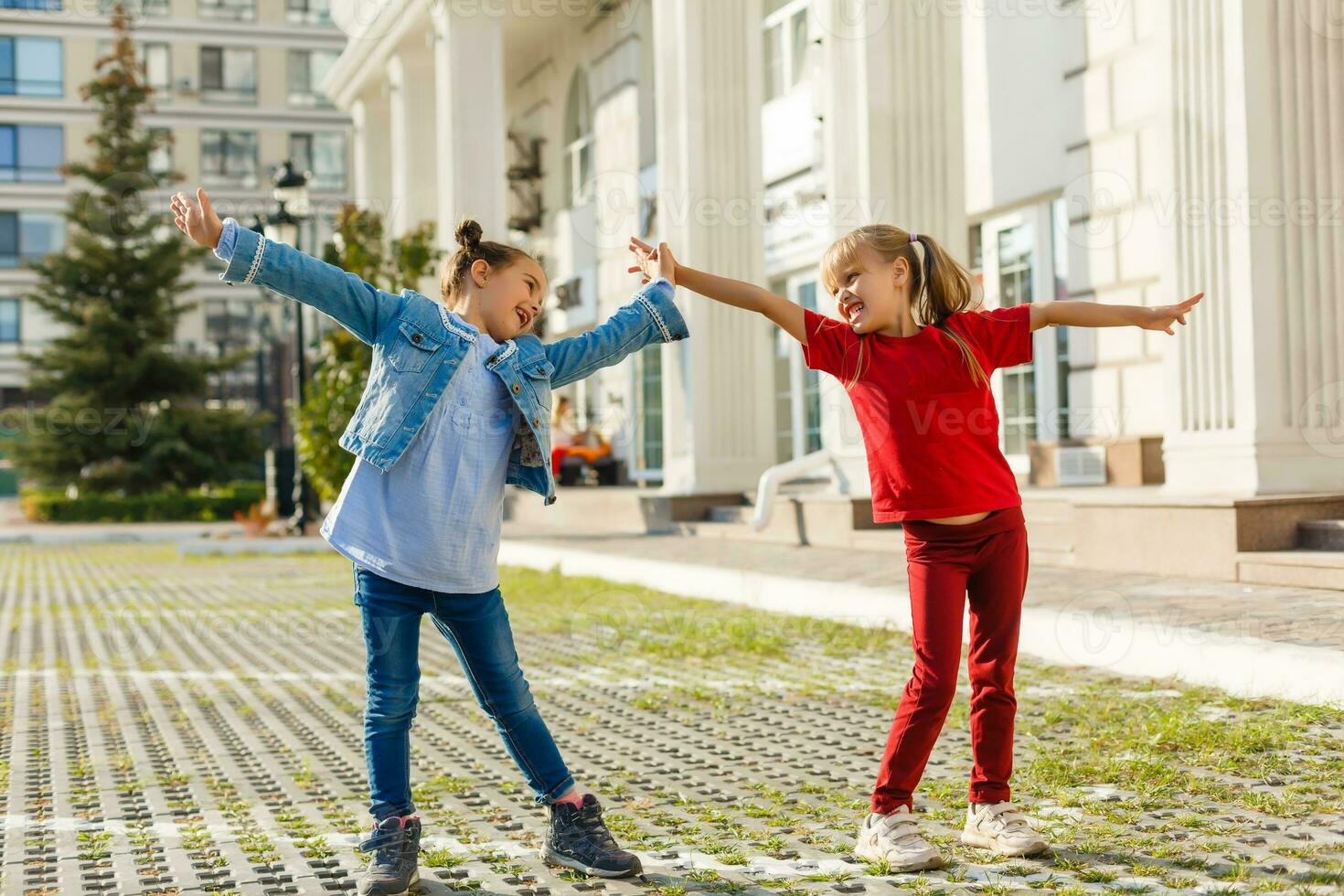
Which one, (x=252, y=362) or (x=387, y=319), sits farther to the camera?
(x=252, y=362)

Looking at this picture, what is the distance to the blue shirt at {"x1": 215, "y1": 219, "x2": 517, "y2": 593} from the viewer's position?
134 inches

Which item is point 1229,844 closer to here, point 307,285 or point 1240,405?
point 307,285

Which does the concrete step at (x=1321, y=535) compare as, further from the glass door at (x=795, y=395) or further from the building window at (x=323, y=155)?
the building window at (x=323, y=155)

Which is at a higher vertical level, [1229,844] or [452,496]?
[452,496]

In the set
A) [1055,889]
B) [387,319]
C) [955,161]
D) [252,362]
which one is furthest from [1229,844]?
[252,362]

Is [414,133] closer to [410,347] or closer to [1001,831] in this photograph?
[410,347]

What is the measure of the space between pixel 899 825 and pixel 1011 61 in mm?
11848

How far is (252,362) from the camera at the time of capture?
185 feet

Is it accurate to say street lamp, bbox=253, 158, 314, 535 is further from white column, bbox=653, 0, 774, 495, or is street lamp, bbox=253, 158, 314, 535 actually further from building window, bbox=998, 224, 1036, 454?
building window, bbox=998, 224, 1036, 454

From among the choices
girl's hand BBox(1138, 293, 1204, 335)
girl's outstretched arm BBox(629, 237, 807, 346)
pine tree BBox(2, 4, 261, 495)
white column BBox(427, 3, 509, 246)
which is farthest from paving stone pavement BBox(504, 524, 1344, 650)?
pine tree BBox(2, 4, 261, 495)

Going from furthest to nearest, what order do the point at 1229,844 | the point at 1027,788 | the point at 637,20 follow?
the point at 637,20 → the point at 1027,788 → the point at 1229,844

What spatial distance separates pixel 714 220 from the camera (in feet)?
50.2

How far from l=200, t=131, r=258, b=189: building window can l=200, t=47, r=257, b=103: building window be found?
55.6 inches

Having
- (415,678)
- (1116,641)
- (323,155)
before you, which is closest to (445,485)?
(415,678)
